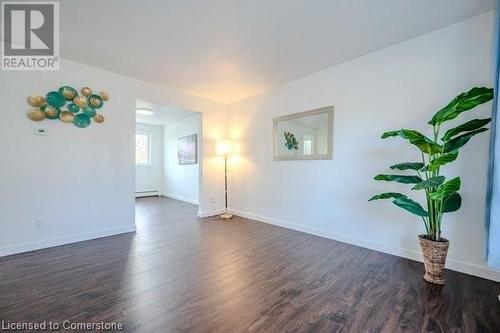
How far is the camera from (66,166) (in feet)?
9.59

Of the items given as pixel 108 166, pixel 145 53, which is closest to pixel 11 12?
pixel 145 53

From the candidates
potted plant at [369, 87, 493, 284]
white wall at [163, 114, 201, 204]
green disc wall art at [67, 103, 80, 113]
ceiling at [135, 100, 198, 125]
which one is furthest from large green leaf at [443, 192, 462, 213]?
white wall at [163, 114, 201, 204]

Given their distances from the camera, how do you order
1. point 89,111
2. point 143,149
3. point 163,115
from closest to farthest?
point 89,111 < point 163,115 < point 143,149

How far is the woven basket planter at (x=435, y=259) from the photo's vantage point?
1.92 metres

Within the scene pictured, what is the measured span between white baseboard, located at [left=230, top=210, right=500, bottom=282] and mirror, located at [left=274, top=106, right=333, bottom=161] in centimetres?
112

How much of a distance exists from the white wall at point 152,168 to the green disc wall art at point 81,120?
163 inches

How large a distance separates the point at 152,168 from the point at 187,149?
1901 millimetres

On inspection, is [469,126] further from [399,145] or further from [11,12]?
[11,12]

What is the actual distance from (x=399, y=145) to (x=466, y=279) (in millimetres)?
1437

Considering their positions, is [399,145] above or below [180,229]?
above

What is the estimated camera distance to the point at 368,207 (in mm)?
2793

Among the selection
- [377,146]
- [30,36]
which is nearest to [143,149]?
[30,36]

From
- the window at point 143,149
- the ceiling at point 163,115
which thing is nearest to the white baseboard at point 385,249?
the ceiling at point 163,115

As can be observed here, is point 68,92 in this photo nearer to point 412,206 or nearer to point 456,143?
point 412,206
